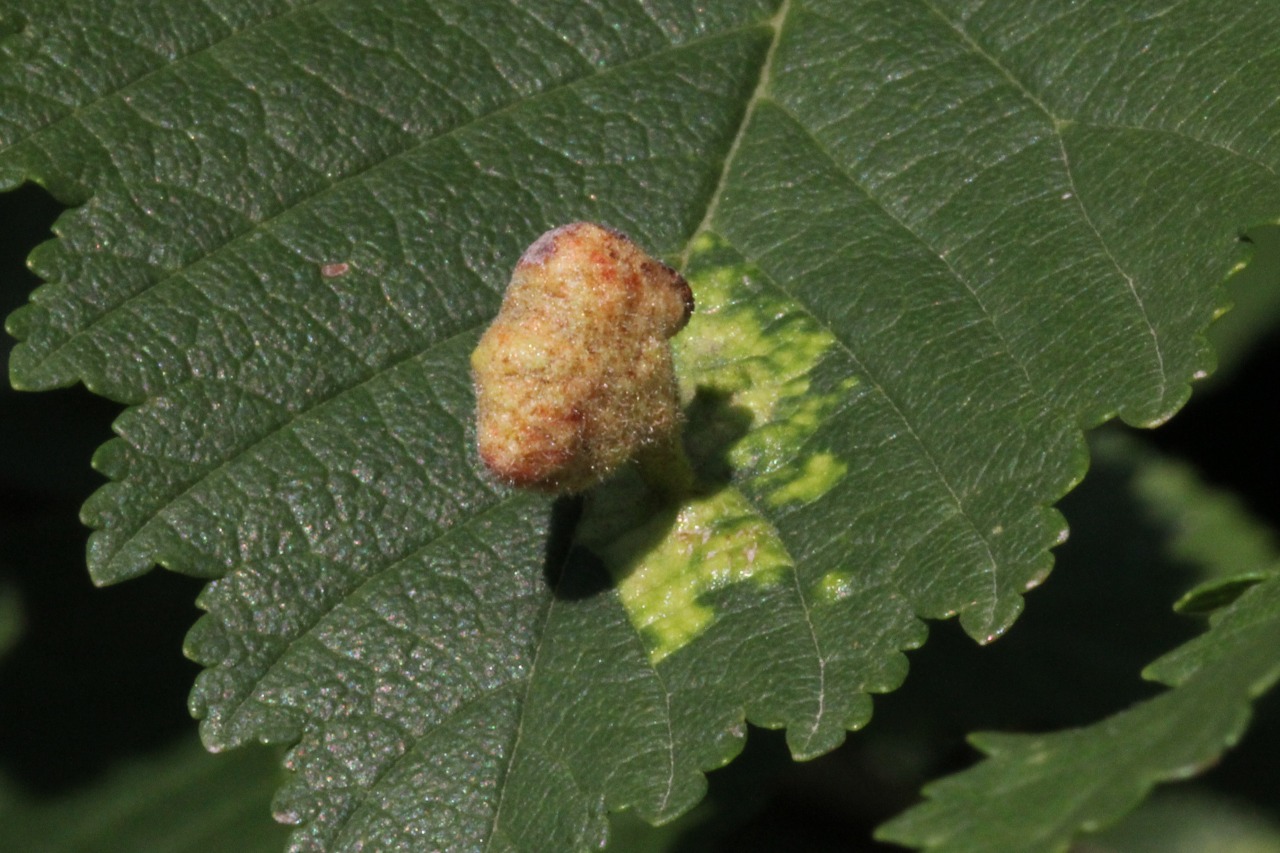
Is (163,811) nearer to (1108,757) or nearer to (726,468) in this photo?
(726,468)

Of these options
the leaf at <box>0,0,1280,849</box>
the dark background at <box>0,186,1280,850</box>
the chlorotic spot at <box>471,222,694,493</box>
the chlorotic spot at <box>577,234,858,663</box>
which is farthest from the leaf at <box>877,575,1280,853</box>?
the dark background at <box>0,186,1280,850</box>

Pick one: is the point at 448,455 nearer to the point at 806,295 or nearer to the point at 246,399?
the point at 246,399

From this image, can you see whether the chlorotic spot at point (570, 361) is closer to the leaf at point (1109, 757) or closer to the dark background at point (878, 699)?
the leaf at point (1109, 757)

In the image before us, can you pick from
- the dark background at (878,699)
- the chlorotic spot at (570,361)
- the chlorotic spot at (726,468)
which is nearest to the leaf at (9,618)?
the dark background at (878,699)

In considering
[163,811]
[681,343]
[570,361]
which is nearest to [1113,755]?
[570,361]

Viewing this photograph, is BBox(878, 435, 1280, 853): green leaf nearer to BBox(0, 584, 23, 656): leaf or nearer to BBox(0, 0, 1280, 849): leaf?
BBox(0, 0, 1280, 849): leaf

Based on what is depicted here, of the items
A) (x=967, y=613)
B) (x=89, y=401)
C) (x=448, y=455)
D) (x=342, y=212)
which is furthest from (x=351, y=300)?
(x=89, y=401)
